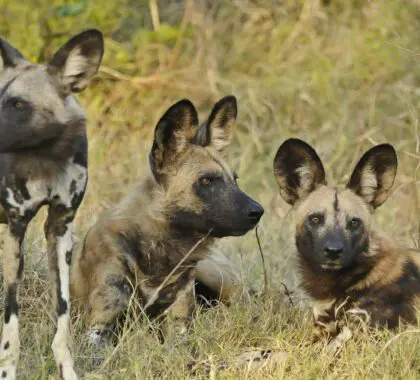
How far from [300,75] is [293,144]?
4.22 metres

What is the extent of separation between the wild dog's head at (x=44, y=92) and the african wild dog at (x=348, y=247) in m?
1.13

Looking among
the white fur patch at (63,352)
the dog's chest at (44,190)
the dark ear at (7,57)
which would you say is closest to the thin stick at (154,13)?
the dark ear at (7,57)

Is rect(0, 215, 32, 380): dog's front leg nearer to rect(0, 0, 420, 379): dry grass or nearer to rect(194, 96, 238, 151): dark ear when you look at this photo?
rect(194, 96, 238, 151): dark ear

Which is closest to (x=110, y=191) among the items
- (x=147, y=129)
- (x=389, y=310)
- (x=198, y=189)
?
(x=147, y=129)

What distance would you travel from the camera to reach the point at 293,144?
13.5 feet

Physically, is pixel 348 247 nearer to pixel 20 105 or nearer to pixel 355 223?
pixel 355 223

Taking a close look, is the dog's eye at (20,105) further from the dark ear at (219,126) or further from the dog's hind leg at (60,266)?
the dark ear at (219,126)

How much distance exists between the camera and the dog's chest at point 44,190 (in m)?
3.17

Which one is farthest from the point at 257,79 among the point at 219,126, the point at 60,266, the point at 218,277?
the point at 60,266

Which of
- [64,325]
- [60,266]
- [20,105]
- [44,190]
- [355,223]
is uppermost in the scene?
[20,105]

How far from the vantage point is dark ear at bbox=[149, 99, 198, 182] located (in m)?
3.99

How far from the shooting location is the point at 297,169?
418 cm

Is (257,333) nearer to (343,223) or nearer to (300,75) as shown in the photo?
(343,223)

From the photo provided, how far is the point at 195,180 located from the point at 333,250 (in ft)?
2.13
